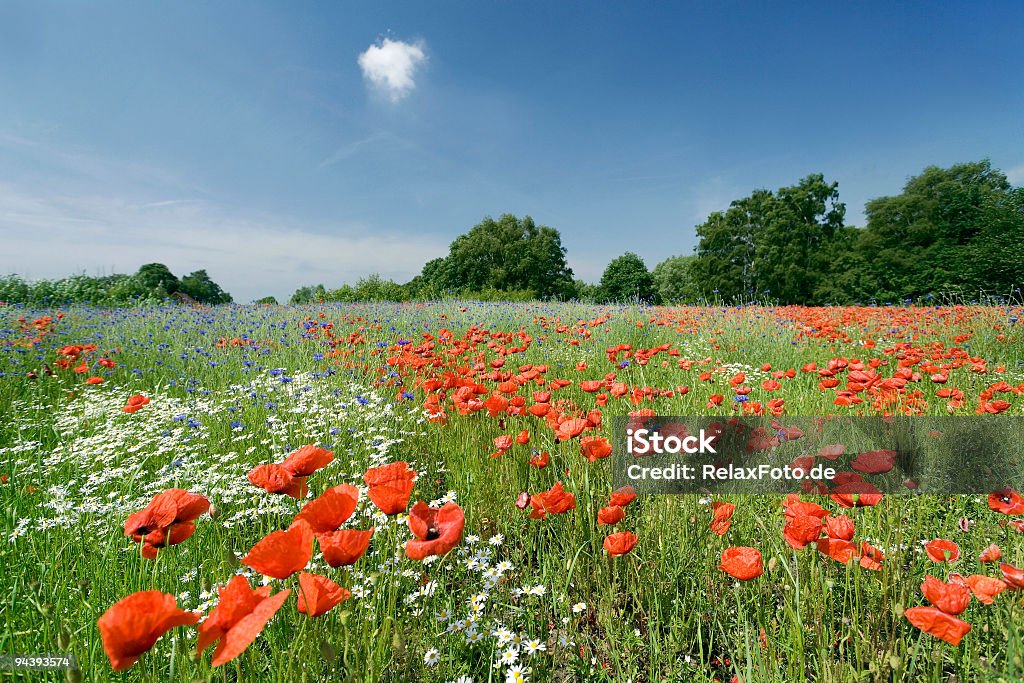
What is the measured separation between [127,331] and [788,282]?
116 feet

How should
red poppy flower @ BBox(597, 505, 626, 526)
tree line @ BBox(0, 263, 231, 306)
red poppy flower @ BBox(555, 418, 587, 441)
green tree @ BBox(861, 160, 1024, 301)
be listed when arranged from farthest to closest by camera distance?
green tree @ BBox(861, 160, 1024, 301) < tree line @ BBox(0, 263, 231, 306) < red poppy flower @ BBox(555, 418, 587, 441) < red poppy flower @ BBox(597, 505, 626, 526)

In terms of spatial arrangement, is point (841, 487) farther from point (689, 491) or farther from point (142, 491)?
point (142, 491)

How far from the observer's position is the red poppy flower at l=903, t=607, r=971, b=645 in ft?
2.78

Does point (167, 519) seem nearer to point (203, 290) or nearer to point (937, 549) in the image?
point (937, 549)

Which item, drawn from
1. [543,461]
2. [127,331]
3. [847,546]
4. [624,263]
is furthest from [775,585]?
[624,263]

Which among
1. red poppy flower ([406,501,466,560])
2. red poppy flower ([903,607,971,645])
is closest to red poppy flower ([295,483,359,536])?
red poppy flower ([406,501,466,560])

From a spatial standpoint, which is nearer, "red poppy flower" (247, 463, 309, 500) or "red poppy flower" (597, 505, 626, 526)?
"red poppy flower" (247, 463, 309, 500)

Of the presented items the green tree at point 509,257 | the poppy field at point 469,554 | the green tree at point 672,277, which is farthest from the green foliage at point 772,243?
the poppy field at point 469,554

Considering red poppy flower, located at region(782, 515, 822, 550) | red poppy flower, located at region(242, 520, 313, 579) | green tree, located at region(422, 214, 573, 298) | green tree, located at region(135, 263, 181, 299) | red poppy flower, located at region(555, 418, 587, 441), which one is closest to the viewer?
red poppy flower, located at region(242, 520, 313, 579)

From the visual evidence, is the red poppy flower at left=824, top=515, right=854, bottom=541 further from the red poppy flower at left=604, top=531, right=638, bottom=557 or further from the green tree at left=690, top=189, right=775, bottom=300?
the green tree at left=690, top=189, right=775, bottom=300

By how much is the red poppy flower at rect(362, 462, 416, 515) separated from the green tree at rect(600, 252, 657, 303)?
5106cm

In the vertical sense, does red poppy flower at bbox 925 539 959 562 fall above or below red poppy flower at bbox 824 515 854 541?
below

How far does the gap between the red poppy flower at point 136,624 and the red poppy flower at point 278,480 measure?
1.20ft

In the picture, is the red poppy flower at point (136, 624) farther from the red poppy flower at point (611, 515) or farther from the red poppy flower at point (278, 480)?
the red poppy flower at point (611, 515)
